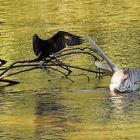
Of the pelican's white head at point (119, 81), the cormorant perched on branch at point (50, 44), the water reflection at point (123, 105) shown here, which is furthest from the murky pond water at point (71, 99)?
the cormorant perched on branch at point (50, 44)

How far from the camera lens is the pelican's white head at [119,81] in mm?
9156

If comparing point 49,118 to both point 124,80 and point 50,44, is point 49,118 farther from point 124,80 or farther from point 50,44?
point 50,44

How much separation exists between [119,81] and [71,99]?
1.90 ft

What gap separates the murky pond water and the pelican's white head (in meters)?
0.14

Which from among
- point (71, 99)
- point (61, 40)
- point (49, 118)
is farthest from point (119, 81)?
point (49, 118)

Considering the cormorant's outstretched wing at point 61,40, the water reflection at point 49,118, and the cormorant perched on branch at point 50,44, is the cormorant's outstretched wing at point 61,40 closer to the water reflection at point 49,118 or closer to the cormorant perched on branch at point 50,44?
the cormorant perched on branch at point 50,44

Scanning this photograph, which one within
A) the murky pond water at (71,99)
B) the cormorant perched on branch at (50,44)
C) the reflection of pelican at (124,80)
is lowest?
the murky pond water at (71,99)

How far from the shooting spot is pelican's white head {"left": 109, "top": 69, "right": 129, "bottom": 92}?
9.16 m

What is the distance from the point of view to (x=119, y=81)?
9195mm

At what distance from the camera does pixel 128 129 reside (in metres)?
7.24

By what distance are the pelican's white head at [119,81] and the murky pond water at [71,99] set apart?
140mm

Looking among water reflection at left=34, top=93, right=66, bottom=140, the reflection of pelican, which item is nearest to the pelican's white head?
the reflection of pelican

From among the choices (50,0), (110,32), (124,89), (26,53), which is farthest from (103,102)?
(50,0)

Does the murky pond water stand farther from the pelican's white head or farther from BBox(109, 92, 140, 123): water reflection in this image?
the pelican's white head
